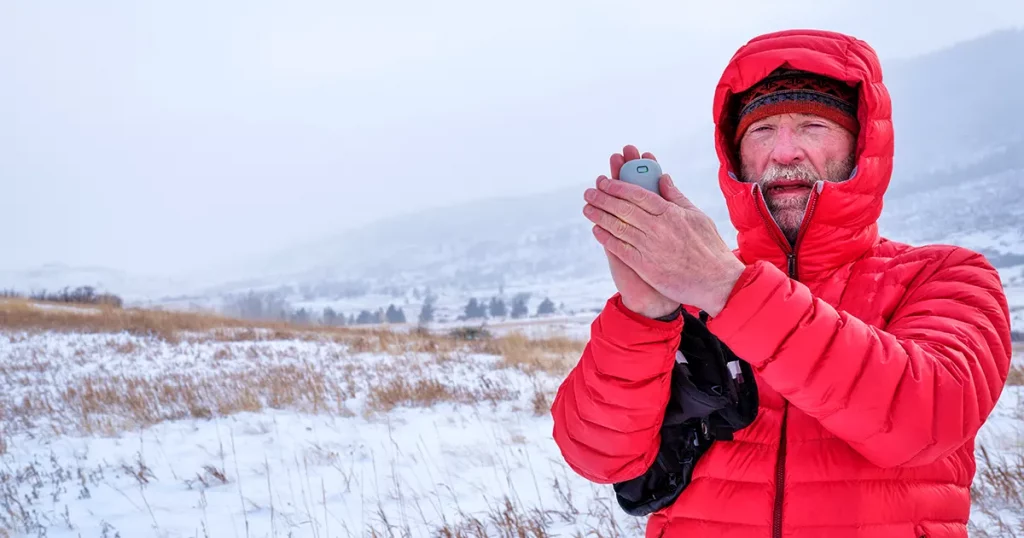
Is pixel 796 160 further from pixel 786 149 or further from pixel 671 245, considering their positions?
pixel 671 245

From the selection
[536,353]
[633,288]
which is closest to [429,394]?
[536,353]

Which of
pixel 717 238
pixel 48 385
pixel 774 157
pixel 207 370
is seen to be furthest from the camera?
pixel 207 370

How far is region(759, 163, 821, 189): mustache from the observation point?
5.95 ft

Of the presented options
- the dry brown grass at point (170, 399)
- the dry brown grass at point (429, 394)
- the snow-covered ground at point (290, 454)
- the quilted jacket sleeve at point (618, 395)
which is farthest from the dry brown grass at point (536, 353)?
the quilted jacket sleeve at point (618, 395)

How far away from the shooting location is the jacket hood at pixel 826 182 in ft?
5.66

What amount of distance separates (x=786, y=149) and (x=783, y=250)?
0.32m

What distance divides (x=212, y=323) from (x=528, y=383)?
14181 mm

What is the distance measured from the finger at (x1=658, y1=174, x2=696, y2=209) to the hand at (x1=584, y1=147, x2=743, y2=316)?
4 cm

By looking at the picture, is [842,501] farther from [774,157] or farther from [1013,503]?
[1013,503]

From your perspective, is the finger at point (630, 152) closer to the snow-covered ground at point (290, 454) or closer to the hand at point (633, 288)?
the hand at point (633, 288)

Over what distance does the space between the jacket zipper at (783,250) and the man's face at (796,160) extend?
43 millimetres

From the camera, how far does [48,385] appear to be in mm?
8750

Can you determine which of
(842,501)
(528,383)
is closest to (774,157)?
(842,501)

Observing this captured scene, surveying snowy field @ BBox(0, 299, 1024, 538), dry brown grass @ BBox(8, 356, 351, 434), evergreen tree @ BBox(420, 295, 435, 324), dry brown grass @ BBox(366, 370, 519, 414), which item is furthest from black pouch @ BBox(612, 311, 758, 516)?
evergreen tree @ BBox(420, 295, 435, 324)
